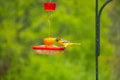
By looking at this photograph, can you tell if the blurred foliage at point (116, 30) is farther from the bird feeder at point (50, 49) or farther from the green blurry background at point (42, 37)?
the bird feeder at point (50, 49)

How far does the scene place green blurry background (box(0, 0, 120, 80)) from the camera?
12712 millimetres

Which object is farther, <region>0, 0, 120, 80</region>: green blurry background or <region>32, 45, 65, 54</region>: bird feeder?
<region>0, 0, 120, 80</region>: green blurry background

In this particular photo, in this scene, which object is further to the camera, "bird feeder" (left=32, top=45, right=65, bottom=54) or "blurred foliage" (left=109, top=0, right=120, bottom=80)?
"blurred foliage" (left=109, top=0, right=120, bottom=80)

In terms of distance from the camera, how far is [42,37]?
1261cm

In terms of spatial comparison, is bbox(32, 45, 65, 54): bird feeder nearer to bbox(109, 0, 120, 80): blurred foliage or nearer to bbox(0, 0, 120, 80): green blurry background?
bbox(0, 0, 120, 80): green blurry background

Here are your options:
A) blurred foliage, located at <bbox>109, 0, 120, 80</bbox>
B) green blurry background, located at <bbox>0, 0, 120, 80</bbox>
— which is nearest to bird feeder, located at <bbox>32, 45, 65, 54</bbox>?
green blurry background, located at <bbox>0, 0, 120, 80</bbox>

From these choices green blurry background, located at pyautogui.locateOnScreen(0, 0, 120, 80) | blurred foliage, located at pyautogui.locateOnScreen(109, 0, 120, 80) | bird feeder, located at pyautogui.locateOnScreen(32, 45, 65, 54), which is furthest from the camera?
blurred foliage, located at pyautogui.locateOnScreen(109, 0, 120, 80)

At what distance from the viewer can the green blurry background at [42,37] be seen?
1271cm

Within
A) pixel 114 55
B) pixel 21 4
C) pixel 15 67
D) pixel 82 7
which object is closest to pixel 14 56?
pixel 15 67

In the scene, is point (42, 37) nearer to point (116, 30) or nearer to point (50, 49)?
point (116, 30)

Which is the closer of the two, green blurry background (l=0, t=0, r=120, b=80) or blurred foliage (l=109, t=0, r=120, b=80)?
green blurry background (l=0, t=0, r=120, b=80)

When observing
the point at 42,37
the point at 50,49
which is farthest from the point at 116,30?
the point at 50,49

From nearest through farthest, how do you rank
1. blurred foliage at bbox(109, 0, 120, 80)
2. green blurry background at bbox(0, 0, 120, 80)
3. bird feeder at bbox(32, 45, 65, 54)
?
bird feeder at bbox(32, 45, 65, 54)
green blurry background at bbox(0, 0, 120, 80)
blurred foliage at bbox(109, 0, 120, 80)

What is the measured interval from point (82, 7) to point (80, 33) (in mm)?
679
